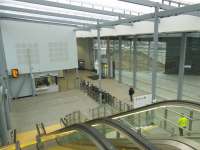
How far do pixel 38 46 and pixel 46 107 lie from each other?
4493mm

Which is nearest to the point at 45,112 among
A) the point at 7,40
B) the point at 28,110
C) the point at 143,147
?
the point at 28,110

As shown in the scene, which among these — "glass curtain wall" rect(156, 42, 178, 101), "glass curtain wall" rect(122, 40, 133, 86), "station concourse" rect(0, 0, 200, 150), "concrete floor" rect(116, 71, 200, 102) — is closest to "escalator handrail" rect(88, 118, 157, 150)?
"station concourse" rect(0, 0, 200, 150)

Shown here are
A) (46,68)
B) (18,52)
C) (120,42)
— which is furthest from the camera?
(120,42)

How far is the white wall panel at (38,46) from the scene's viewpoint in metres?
11.1

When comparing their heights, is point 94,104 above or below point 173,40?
below

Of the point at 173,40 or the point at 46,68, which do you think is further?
the point at 46,68

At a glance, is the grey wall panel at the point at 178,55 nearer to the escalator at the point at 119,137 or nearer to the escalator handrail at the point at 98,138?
the escalator at the point at 119,137

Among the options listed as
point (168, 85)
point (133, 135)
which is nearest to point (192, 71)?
point (168, 85)

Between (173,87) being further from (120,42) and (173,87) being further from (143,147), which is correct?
(143,147)

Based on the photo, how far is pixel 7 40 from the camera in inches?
433

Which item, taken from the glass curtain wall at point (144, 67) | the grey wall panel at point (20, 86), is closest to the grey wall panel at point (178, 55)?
the glass curtain wall at point (144, 67)

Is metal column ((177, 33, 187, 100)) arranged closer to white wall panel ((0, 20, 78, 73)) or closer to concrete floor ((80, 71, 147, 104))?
concrete floor ((80, 71, 147, 104))

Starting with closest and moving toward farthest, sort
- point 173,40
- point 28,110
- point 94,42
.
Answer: point 173,40 < point 28,110 < point 94,42

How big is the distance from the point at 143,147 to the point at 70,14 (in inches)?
347
